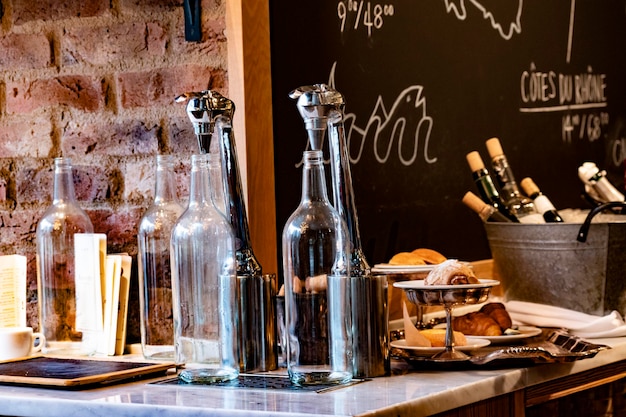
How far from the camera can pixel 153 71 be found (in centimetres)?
212

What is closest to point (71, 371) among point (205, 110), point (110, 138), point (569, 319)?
point (205, 110)

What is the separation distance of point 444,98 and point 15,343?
124 cm

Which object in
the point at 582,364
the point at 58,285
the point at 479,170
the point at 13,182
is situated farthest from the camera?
the point at 479,170

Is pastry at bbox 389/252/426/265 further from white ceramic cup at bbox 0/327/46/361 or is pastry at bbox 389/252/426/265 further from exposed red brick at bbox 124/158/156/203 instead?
white ceramic cup at bbox 0/327/46/361

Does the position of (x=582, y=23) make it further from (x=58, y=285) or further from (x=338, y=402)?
(x=338, y=402)

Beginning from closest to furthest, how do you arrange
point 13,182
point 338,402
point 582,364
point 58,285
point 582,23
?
point 338,402 → point 582,364 → point 58,285 → point 13,182 → point 582,23

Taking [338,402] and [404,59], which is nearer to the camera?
[338,402]

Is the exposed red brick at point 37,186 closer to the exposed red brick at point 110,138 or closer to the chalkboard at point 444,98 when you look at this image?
the exposed red brick at point 110,138

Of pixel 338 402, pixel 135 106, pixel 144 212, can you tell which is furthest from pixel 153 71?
pixel 338 402

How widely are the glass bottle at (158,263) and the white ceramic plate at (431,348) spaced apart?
16.5 inches

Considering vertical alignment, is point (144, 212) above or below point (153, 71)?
below

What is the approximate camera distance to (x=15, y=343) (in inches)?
77.4

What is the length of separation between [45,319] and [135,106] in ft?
1.47

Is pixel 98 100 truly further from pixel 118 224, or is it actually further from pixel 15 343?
pixel 15 343
